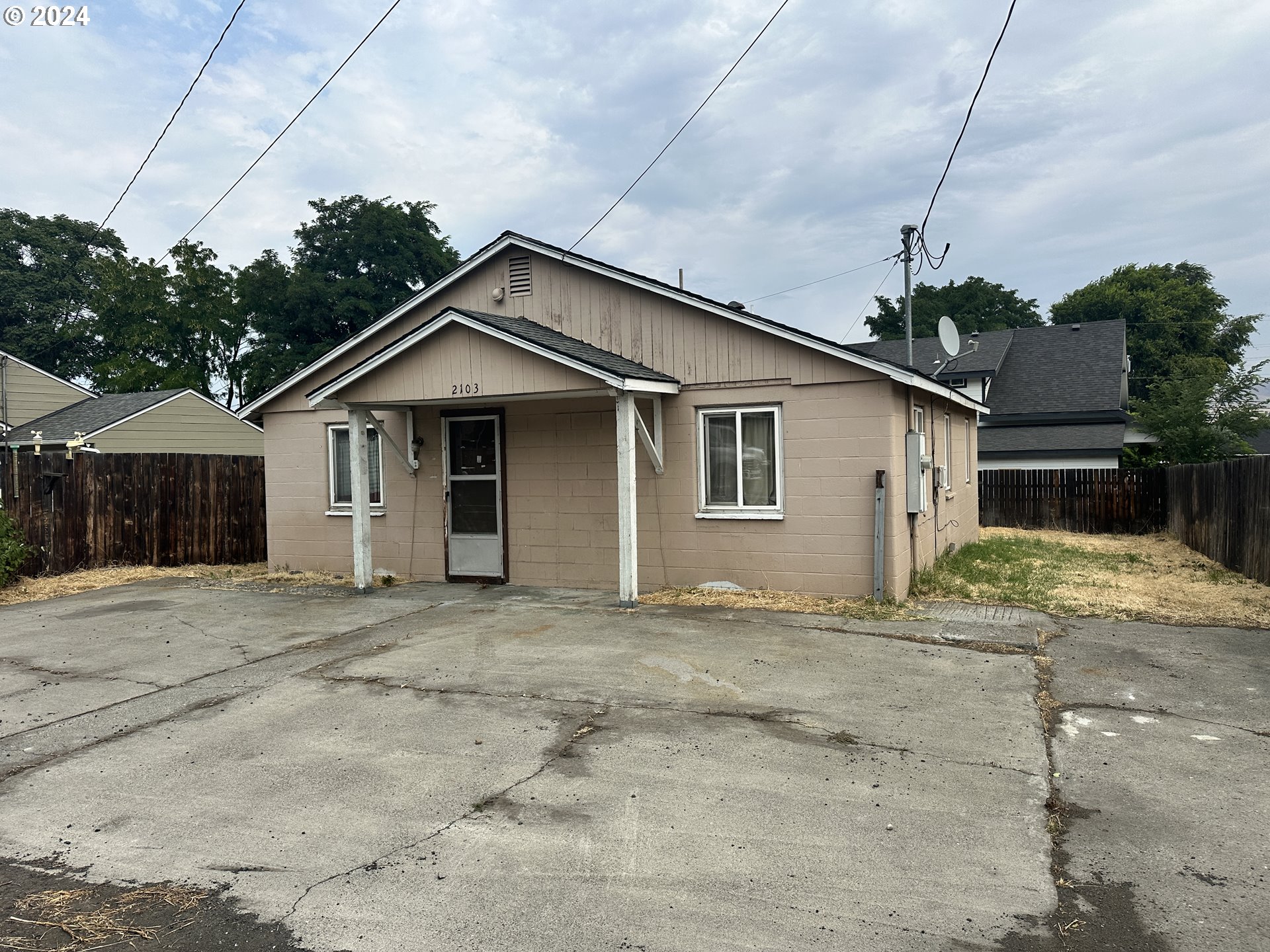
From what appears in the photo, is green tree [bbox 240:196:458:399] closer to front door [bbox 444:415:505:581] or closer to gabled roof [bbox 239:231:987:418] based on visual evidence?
gabled roof [bbox 239:231:987:418]

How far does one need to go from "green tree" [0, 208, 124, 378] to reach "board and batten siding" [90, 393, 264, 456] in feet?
60.6

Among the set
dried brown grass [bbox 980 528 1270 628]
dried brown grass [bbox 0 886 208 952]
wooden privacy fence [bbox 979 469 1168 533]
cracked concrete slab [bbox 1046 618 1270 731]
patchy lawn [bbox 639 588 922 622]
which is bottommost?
dried brown grass [bbox 0 886 208 952]

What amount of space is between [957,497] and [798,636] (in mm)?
7484

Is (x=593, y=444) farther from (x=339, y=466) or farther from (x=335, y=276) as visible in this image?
(x=335, y=276)

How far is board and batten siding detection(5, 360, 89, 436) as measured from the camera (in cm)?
2155

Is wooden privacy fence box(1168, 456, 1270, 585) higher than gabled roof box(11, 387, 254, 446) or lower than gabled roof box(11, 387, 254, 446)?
lower

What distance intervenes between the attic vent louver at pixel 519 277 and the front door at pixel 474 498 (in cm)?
178

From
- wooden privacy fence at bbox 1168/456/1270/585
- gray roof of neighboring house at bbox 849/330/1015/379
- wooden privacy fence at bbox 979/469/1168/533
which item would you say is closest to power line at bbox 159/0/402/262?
wooden privacy fence at bbox 1168/456/1270/585

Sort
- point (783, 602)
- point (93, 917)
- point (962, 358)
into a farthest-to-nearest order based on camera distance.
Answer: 1. point (962, 358)
2. point (783, 602)
3. point (93, 917)

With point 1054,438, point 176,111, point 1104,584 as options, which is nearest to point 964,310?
point 1054,438

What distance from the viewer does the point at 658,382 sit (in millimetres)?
9500

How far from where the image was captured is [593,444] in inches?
408

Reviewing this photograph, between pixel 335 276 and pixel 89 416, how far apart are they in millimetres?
17981

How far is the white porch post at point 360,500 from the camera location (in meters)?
10.5
